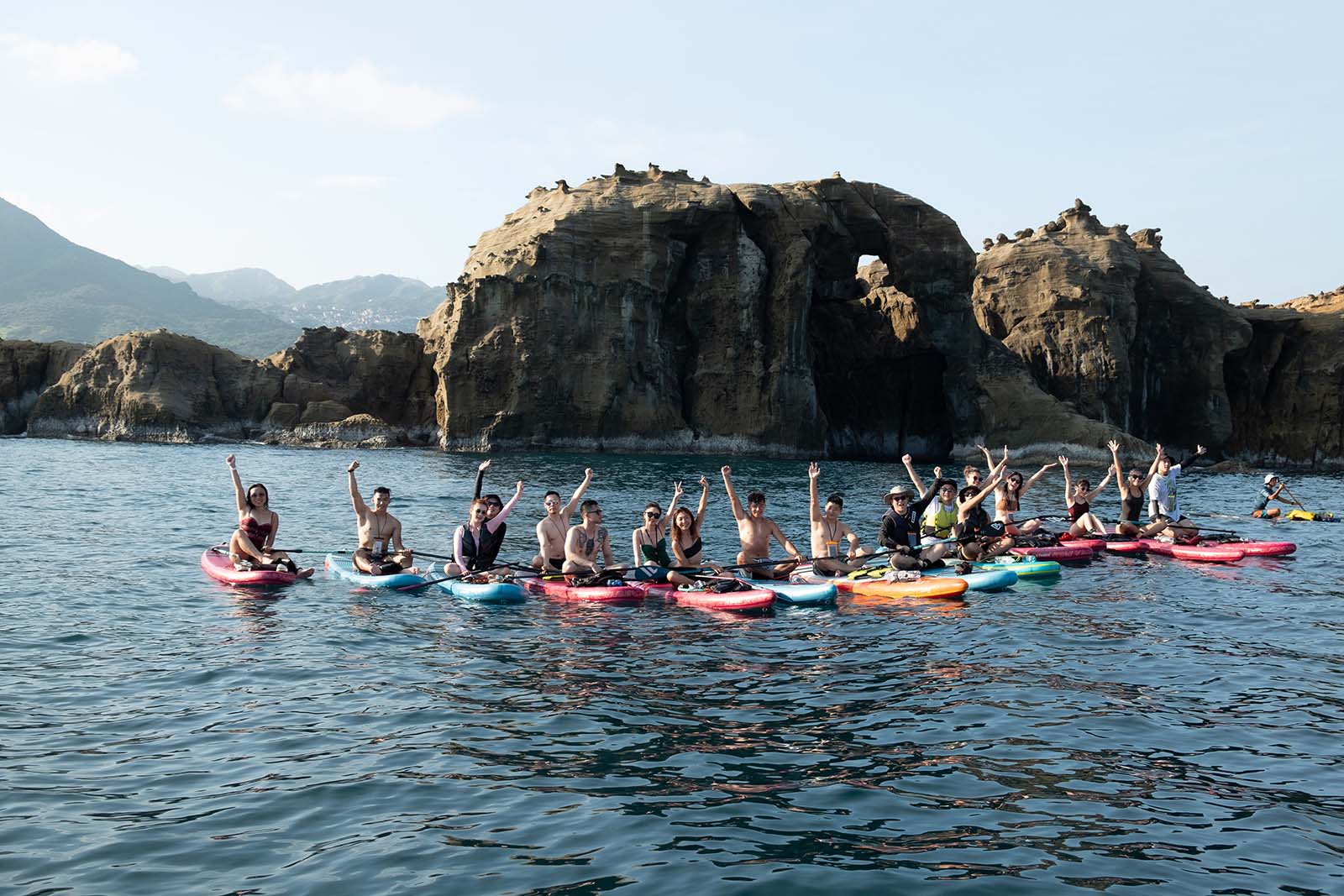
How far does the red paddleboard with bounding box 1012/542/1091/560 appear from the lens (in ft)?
82.4

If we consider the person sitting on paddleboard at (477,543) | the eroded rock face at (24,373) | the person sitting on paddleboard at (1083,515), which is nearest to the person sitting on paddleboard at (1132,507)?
the person sitting on paddleboard at (1083,515)

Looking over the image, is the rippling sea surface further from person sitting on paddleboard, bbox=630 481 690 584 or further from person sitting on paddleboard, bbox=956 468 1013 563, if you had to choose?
person sitting on paddleboard, bbox=956 468 1013 563

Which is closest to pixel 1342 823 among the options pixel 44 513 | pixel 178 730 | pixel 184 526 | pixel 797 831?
pixel 797 831

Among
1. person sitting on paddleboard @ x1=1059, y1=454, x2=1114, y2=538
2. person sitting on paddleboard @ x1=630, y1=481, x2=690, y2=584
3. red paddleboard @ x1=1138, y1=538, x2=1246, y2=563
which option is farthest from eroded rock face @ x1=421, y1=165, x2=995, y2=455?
person sitting on paddleboard @ x1=630, y1=481, x2=690, y2=584

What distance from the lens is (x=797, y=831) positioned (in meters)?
8.60

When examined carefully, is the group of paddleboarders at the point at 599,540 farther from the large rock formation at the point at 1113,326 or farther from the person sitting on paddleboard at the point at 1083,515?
the large rock formation at the point at 1113,326

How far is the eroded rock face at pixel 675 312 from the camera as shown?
7612 cm

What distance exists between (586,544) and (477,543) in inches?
86.4

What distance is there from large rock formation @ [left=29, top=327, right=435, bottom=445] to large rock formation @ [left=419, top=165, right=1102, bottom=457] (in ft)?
24.3

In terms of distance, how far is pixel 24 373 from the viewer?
8738 cm

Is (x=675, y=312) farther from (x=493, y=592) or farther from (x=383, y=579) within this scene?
(x=493, y=592)

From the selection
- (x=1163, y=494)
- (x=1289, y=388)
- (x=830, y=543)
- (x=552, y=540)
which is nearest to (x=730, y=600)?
(x=830, y=543)

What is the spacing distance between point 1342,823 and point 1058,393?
261ft

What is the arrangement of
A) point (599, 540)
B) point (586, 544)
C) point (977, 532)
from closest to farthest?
→ point (586, 544) < point (599, 540) < point (977, 532)
